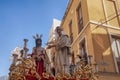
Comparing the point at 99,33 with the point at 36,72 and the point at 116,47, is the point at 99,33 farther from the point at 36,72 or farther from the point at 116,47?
the point at 36,72

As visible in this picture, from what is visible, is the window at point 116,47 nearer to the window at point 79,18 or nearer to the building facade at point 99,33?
the building facade at point 99,33

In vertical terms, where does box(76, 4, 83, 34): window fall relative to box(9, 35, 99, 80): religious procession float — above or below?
above

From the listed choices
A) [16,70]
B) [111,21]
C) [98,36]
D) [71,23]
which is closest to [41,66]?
[16,70]

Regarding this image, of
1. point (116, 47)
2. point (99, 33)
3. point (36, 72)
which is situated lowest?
point (36, 72)

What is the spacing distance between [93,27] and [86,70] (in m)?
6.01

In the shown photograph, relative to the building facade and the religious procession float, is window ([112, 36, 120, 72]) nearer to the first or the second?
the building facade

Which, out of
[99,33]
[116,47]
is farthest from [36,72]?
[116,47]

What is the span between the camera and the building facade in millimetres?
9483

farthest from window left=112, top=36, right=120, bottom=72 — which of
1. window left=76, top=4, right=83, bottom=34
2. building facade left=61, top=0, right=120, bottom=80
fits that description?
window left=76, top=4, right=83, bottom=34

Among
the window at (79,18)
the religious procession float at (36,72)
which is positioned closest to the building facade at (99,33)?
the window at (79,18)

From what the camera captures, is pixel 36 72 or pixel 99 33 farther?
pixel 99 33

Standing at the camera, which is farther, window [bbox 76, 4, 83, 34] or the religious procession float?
window [bbox 76, 4, 83, 34]

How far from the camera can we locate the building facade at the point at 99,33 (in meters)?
9.48

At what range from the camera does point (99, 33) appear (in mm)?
10422
